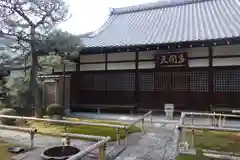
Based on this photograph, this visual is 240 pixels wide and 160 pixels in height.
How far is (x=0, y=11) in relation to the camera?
8.63 meters

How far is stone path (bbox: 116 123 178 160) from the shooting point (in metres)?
4.91

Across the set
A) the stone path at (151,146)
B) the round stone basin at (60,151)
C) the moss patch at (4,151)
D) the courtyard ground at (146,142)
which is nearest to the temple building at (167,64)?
the courtyard ground at (146,142)

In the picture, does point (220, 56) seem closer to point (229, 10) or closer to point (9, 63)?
point (229, 10)

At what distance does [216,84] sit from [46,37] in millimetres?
8483

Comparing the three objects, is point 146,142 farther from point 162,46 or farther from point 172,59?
point 172,59

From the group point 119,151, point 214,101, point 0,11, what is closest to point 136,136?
point 119,151

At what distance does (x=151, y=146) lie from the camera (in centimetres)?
580

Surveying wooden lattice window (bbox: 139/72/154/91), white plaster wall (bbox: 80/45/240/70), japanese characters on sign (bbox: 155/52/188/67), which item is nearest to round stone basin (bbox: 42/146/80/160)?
wooden lattice window (bbox: 139/72/154/91)

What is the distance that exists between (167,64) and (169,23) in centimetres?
397

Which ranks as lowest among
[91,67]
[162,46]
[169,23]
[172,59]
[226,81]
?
[226,81]

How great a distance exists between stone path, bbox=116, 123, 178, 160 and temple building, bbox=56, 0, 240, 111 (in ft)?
13.6

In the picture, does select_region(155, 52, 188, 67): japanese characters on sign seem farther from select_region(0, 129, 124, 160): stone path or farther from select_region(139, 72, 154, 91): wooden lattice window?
select_region(0, 129, 124, 160): stone path

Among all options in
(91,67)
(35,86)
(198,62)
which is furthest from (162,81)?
(35,86)

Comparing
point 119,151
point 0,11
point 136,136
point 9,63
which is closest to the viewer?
point 119,151
